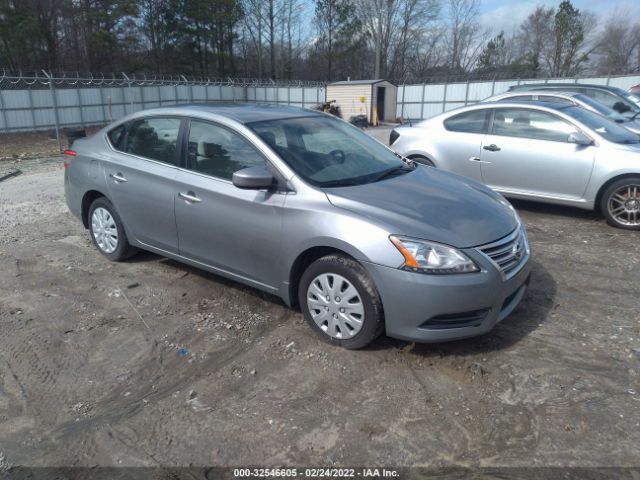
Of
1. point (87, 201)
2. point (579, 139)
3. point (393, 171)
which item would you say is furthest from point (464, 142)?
point (87, 201)

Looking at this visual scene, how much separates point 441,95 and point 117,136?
2830cm

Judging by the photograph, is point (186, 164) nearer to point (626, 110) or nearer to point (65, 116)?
point (626, 110)

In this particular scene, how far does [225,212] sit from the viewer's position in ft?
12.9

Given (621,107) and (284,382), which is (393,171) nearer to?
(284,382)

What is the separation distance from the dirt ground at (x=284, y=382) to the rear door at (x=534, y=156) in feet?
6.38

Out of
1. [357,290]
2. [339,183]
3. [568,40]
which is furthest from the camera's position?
[568,40]

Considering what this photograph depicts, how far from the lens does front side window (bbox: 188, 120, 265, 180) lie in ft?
12.8

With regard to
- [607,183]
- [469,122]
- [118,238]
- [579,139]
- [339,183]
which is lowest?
[118,238]

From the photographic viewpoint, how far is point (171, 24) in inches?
1731

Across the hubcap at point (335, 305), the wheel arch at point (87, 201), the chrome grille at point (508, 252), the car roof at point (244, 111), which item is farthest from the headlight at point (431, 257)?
the wheel arch at point (87, 201)

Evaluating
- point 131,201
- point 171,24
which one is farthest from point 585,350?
point 171,24

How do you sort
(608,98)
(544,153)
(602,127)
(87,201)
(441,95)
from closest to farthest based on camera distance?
(87,201)
(544,153)
(602,127)
(608,98)
(441,95)

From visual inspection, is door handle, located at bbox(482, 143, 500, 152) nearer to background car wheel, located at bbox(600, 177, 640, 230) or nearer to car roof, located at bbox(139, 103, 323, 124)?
background car wheel, located at bbox(600, 177, 640, 230)

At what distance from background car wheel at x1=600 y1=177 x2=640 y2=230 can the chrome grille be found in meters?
3.30
